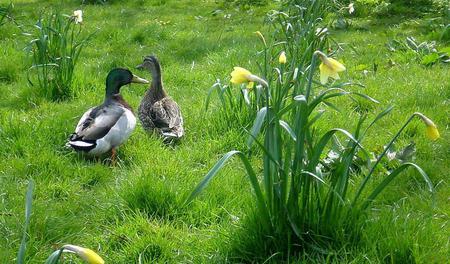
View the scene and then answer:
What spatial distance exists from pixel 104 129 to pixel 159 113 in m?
0.68

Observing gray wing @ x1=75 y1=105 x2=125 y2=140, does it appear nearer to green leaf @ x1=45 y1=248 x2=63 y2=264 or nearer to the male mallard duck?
the male mallard duck

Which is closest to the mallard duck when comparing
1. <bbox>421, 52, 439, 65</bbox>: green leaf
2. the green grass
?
the green grass

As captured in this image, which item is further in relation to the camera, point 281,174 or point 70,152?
point 70,152

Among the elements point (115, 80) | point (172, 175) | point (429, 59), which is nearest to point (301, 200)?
point (172, 175)

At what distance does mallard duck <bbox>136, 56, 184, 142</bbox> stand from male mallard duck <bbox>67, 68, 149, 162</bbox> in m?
0.24

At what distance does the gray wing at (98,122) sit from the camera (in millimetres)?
4121

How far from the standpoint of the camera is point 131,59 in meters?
6.93

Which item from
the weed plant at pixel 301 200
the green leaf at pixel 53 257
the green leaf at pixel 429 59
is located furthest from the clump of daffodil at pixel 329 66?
the green leaf at pixel 429 59

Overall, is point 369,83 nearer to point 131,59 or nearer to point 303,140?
point 131,59

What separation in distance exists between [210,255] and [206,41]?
5357 millimetres

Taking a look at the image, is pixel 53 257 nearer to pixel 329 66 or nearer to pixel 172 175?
pixel 329 66

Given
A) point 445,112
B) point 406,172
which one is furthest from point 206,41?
point 406,172

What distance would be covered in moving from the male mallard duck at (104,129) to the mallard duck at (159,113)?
0.78 feet

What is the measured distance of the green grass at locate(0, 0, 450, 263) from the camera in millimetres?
2850
